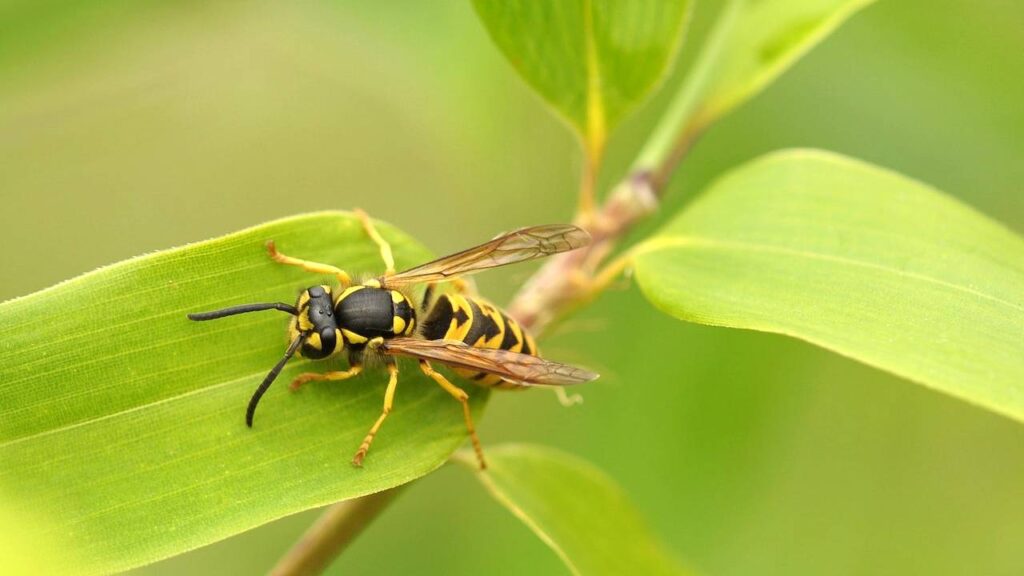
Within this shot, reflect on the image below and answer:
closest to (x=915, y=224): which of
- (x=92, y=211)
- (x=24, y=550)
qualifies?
(x=24, y=550)

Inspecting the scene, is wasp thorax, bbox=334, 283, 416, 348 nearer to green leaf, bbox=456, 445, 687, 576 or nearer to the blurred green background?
green leaf, bbox=456, 445, 687, 576

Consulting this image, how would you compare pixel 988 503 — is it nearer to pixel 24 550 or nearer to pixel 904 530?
pixel 904 530

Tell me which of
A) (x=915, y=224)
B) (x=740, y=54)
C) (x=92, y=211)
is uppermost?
(x=740, y=54)

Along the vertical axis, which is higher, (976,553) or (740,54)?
(740,54)

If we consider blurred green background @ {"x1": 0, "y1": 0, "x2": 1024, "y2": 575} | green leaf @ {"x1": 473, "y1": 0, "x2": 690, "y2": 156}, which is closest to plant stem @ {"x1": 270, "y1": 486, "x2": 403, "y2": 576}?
green leaf @ {"x1": 473, "y1": 0, "x2": 690, "y2": 156}

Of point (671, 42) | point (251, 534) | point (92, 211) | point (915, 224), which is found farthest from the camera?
point (92, 211)

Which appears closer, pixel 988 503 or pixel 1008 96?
pixel 1008 96

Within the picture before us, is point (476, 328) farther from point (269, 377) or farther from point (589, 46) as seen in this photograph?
point (589, 46)

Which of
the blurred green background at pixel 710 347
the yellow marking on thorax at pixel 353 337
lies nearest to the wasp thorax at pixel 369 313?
the yellow marking on thorax at pixel 353 337
